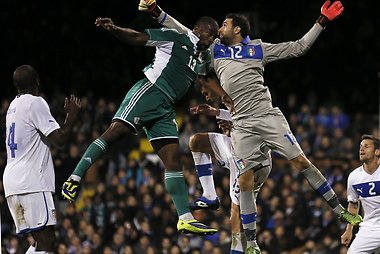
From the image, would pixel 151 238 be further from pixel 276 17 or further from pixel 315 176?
pixel 276 17

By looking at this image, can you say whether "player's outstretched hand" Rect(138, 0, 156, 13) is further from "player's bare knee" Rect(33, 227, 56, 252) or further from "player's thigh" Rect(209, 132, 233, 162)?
"player's bare knee" Rect(33, 227, 56, 252)

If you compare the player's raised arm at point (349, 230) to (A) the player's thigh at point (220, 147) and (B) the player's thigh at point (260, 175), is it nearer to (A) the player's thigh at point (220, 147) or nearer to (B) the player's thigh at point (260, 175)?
(B) the player's thigh at point (260, 175)

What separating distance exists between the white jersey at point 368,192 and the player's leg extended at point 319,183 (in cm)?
135

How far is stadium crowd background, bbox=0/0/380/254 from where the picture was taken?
17.0 m

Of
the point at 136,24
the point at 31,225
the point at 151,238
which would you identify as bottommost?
the point at 151,238

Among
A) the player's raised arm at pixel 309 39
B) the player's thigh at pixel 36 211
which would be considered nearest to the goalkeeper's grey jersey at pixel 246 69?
the player's raised arm at pixel 309 39

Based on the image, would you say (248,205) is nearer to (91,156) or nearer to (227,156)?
(227,156)

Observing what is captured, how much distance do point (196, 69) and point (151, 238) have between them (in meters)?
6.98

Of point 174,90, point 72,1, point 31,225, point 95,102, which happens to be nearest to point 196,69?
point 174,90

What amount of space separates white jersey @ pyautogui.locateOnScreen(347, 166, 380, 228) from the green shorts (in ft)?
9.74

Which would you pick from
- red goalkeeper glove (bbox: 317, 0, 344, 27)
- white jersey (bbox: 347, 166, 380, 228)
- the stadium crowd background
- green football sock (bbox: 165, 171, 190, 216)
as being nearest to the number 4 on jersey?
green football sock (bbox: 165, 171, 190, 216)

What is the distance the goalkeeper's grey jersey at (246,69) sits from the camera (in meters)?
10.8

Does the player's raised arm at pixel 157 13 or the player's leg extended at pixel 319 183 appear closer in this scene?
the player's raised arm at pixel 157 13

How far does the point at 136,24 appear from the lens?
2431 centimetres
